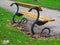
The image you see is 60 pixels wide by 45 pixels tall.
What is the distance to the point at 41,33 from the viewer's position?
336 inches

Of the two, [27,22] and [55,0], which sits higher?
[27,22]

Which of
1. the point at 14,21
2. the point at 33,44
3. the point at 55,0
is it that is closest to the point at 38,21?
the point at 33,44

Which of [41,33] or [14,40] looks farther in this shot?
[41,33]

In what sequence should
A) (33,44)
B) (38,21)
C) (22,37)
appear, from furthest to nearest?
(38,21) < (22,37) < (33,44)

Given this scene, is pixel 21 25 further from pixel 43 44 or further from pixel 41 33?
pixel 43 44

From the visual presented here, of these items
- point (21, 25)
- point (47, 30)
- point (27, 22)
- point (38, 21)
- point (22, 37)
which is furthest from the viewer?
point (27, 22)

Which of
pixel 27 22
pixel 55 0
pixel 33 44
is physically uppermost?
pixel 33 44

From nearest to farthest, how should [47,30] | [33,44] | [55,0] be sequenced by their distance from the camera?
1. [33,44]
2. [47,30]
3. [55,0]

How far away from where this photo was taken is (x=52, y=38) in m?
7.91

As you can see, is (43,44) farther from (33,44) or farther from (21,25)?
(21,25)

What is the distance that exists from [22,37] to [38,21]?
3.18ft

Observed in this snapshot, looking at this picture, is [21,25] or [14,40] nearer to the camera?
[14,40]

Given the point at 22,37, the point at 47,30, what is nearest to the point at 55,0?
the point at 47,30

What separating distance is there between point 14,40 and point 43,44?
83cm
